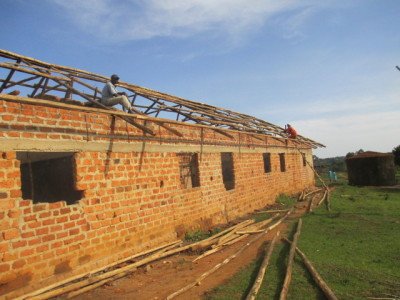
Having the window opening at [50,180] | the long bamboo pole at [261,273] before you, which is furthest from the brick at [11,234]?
the long bamboo pole at [261,273]

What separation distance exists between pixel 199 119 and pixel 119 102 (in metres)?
3.47

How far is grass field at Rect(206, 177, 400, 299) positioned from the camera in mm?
5090

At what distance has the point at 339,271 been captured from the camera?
5.80 m

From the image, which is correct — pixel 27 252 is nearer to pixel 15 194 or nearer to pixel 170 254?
pixel 15 194

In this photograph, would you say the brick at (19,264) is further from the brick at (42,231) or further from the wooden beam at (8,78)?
the wooden beam at (8,78)

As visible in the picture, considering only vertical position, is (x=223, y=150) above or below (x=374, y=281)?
above

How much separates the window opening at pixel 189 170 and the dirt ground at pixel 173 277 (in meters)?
2.75

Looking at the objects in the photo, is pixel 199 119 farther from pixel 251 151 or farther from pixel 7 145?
pixel 7 145

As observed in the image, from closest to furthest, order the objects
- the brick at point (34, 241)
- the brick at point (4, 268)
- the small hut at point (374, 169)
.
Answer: the brick at point (4, 268) → the brick at point (34, 241) → the small hut at point (374, 169)

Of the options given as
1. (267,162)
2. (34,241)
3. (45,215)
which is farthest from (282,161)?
(34,241)

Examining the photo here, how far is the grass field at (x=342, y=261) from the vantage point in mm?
5090

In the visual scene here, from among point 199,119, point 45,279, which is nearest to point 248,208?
point 199,119

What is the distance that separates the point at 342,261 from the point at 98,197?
16.0ft

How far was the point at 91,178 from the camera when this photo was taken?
264 inches
